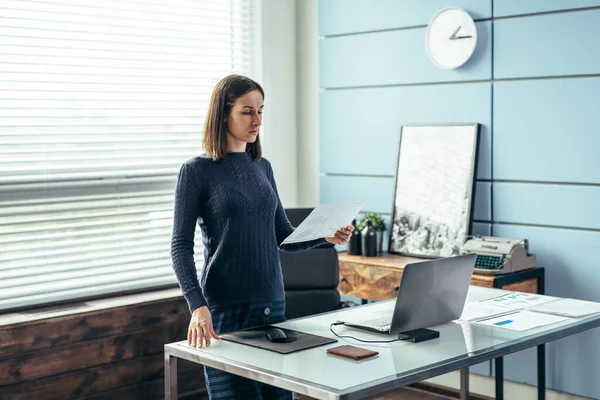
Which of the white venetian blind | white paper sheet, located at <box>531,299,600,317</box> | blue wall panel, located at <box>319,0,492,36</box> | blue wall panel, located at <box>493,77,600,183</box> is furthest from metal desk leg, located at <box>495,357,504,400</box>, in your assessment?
the white venetian blind

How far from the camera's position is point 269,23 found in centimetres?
534

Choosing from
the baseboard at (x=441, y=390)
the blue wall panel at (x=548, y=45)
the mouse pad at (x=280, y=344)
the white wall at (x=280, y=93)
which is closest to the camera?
the mouse pad at (x=280, y=344)

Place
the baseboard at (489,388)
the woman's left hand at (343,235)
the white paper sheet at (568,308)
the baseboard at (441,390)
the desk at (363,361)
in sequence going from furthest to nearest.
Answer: the baseboard at (441,390)
the baseboard at (489,388)
the white paper sheet at (568,308)
the woman's left hand at (343,235)
the desk at (363,361)

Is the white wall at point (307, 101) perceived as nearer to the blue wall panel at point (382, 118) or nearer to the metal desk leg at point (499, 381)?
the blue wall panel at point (382, 118)

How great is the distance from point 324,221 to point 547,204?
193cm

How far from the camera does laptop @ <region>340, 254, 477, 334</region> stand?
264 cm

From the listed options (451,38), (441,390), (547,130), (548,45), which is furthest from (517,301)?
(451,38)

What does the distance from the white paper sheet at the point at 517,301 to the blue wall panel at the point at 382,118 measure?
4.07 feet

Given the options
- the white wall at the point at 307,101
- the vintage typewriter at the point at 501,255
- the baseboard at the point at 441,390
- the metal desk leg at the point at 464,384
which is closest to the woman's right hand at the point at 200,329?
the metal desk leg at the point at 464,384

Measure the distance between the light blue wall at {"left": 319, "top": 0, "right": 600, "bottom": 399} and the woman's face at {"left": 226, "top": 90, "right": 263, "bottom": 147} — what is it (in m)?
1.96

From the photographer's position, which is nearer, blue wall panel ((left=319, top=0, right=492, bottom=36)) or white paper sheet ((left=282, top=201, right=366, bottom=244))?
white paper sheet ((left=282, top=201, right=366, bottom=244))

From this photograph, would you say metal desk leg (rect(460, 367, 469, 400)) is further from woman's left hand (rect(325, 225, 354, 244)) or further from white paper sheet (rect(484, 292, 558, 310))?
woman's left hand (rect(325, 225, 354, 244))

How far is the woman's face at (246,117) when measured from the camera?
2.89m

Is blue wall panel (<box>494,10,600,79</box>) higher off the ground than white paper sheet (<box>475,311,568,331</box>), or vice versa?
blue wall panel (<box>494,10,600,79</box>)
